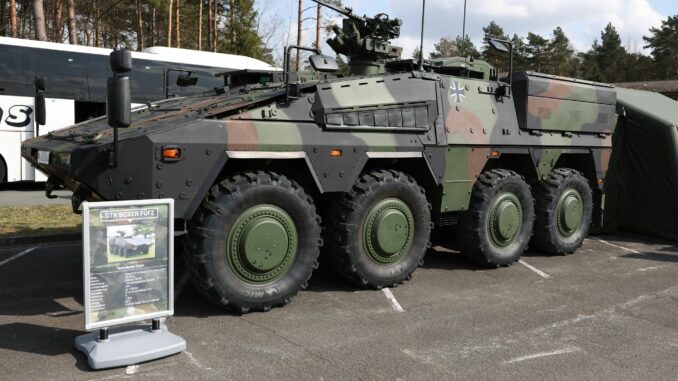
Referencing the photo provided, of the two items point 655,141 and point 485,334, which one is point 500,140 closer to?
point 485,334

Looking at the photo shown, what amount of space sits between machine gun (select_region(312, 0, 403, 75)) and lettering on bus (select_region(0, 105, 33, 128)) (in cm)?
889

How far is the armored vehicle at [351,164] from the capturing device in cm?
466

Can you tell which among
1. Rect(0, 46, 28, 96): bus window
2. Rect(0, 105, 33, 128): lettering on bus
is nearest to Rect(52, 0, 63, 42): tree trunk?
Rect(0, 46, 28, 96): bus window

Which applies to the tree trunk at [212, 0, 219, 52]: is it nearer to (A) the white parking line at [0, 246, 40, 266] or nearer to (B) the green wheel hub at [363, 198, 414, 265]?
(A) the white parking line at [0, 246, 40, 266]

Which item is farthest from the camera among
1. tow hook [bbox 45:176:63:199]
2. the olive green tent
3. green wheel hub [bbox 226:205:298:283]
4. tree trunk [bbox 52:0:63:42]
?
tree trunk [bbox 52:0:63:42]

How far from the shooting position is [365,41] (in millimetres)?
6715

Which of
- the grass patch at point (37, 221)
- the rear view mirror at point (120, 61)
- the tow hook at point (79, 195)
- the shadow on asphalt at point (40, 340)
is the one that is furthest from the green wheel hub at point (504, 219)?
the grass patch at point (37, 221)

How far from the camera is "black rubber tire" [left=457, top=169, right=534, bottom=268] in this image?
6551 mm

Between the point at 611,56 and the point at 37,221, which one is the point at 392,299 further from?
the point at 611,56

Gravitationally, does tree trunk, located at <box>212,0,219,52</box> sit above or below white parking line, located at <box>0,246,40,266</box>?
above

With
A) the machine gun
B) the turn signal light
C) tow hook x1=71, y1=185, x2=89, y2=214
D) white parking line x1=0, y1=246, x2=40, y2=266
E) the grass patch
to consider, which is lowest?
white parking line x1=0, y1=246, x2=40, y2=266

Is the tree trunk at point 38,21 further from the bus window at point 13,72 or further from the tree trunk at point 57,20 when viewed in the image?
the tree trunk at point 57,20

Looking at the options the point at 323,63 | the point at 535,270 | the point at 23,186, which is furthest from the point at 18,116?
the point at 535,270

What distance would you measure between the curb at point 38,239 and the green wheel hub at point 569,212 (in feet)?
19.8
